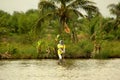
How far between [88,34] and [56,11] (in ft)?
34.1

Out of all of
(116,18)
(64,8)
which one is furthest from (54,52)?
(116,18)

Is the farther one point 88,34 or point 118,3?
point 118,3

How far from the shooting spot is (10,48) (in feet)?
106

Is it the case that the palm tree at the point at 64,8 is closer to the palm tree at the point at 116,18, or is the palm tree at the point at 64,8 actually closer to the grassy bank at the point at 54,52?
the grassy bank at the point at 54,52

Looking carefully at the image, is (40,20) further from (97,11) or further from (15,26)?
(15,26)

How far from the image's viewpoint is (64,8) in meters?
38.3

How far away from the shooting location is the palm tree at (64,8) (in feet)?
125

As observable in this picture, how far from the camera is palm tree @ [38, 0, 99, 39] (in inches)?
1499

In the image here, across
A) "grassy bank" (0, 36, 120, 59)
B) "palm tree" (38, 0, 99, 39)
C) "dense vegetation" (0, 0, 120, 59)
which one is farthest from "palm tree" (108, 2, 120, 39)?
"grassy bank" (0, 36, 120, 59)

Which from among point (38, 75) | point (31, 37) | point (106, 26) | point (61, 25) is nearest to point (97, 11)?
point (61, 25)

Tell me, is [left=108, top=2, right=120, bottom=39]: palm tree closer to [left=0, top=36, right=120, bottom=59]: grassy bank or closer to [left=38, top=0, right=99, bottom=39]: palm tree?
[left=38, top=0, right=99, bottom=39]: palm tree

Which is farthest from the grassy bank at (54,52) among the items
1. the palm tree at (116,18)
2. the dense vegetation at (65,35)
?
the palm tree at (116,18)

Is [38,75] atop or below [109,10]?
below

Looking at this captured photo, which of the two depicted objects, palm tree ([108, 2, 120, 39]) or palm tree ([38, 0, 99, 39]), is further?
palm tree ([108, 2, 120, 39])
